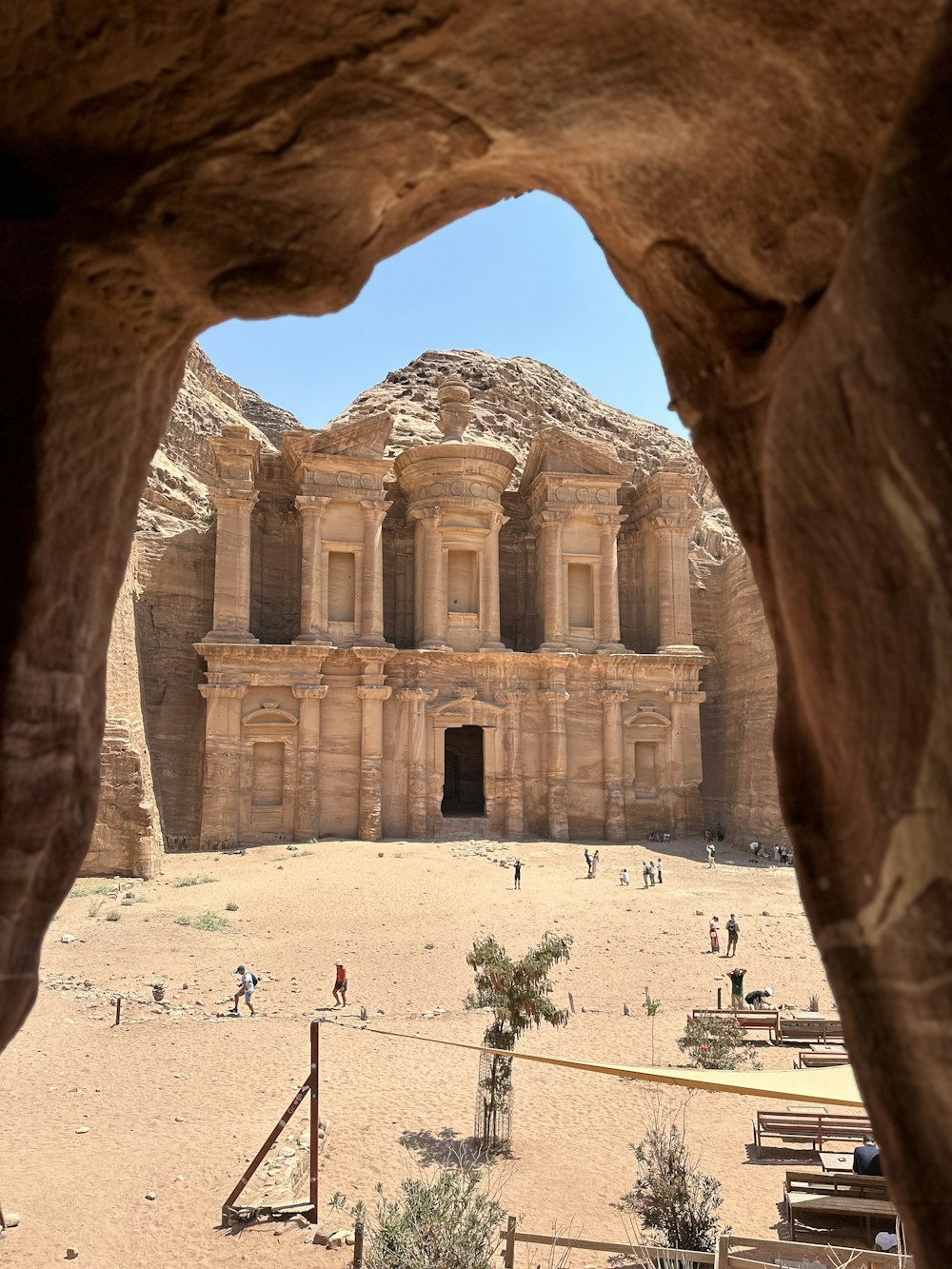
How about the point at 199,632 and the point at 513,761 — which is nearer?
the point at 513,761

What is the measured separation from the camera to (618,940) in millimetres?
16438

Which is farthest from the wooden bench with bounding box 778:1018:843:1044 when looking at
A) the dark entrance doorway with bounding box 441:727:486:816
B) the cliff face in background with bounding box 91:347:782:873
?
the dark entrance doorway with bounding box 441:727:486:816

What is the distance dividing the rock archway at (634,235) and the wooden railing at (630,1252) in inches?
220

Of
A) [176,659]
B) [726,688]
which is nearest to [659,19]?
[176,659]

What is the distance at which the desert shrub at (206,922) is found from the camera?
16562 mm

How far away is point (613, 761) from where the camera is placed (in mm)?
28219

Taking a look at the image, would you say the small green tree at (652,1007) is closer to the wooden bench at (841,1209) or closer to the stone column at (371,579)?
the wooden bench at (841,1209)

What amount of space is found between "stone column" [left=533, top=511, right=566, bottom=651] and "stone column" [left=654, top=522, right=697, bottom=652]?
151 inches

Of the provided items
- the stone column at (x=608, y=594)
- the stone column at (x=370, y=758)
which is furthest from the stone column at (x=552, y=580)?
the stone column at (x=370, y=758)

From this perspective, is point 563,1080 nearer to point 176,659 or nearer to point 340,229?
point 340,229

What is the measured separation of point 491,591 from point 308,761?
8102 millimetres

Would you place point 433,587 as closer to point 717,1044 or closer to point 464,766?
point 464,766

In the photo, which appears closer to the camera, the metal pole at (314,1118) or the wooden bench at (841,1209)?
the wooden bench at (841,1209)

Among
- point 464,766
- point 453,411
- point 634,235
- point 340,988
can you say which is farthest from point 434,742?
point 634,235
